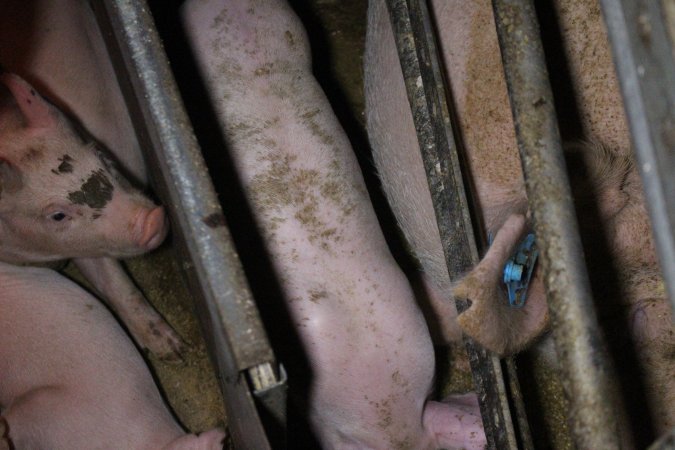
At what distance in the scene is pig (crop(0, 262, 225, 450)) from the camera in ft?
6.52

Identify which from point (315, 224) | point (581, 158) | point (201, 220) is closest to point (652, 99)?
point (201, 220)

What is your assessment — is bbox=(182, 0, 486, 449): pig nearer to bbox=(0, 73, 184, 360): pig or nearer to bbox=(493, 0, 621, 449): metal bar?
bbox=(0, 73, 184, 360): pig

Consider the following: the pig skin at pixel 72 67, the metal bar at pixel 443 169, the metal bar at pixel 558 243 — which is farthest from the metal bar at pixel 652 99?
the pig skin at pixel 72 67

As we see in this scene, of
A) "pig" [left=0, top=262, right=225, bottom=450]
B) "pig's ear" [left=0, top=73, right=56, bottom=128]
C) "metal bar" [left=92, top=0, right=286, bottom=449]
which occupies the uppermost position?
"pig's ear" [left=0, top=73, right=56, bottom=128]

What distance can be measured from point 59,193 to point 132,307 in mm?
608

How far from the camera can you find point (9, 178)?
1885 millimetres

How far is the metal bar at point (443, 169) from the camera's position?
1603mm

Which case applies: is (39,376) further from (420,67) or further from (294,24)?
(420,67)

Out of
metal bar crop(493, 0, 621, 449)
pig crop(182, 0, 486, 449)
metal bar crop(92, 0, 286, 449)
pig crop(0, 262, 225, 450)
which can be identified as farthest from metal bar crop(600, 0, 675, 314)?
pig crop(0, 262, 225, 450)

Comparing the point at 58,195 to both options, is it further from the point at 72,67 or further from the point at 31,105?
the point at 72,67

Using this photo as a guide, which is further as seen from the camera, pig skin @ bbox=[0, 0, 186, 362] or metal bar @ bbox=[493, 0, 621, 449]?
pig skin @ bbox=[0, 0, 186, 362]

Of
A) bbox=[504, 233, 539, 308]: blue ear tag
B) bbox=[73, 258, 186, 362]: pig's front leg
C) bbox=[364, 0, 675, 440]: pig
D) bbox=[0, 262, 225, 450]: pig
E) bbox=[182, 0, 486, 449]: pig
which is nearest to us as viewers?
bbox=[504, 233, 539, 308]: blue ear tag

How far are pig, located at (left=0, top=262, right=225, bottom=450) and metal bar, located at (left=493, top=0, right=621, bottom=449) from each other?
1143 mm

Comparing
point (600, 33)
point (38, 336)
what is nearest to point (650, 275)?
point (600, 33)
